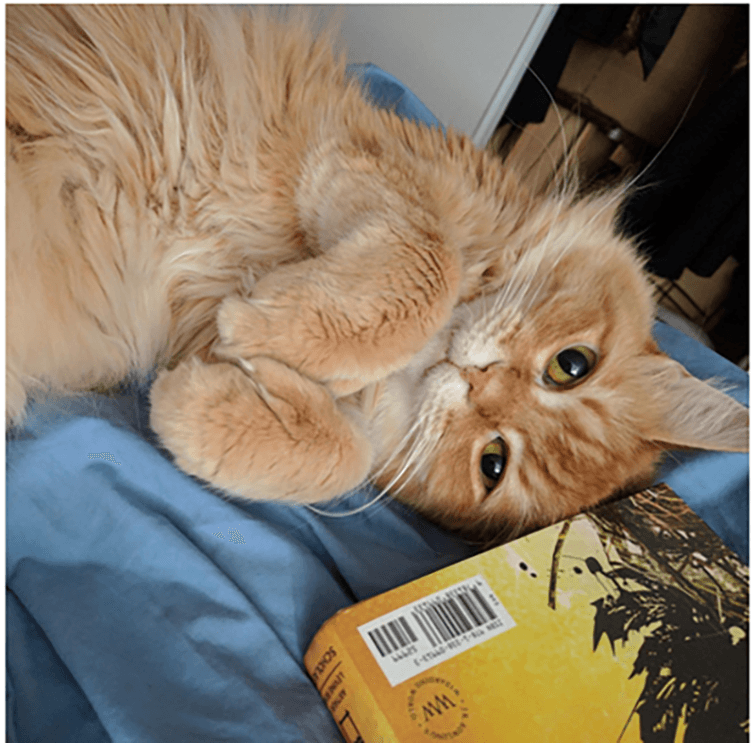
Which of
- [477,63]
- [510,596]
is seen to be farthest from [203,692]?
[477,63]

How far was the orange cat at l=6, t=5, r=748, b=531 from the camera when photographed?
82 centimetres

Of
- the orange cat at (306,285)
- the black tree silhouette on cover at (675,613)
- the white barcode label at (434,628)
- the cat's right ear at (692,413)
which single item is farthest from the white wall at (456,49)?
the white barcode label at (434,628)

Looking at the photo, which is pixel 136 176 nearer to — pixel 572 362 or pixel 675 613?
pixel 572 362

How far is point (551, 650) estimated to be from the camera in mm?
712

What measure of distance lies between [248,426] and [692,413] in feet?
2.93

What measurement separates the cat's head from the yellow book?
219mm

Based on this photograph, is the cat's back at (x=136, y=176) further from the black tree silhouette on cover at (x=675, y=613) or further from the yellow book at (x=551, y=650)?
the black tree silhouette on cover at (x=675, y=613)

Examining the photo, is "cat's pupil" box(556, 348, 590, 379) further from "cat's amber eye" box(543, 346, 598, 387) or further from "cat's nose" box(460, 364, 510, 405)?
"cat's nose" box(460, 364, 510, 405)

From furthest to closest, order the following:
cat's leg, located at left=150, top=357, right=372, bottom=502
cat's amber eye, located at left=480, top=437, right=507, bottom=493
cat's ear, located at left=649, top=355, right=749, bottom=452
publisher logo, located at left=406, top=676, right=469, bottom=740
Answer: cat's amber eye, located at left=480, top=437, right=507, bottom=493 < cat's ear, located at left=649, top=355, right=749, bottom=452 < cat's leg, located at left=150, top=357, right=372, bottom=502 < publisher logo, located at left=406, top=676, right=469, bottom=740

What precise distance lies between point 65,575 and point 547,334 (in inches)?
35.5

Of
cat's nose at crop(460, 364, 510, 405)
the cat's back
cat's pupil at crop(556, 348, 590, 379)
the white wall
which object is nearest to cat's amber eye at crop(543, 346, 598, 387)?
cat's pupil at crop(556, 348, 590, 379)

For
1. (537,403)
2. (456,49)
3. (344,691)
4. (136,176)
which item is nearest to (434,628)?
(344,691)

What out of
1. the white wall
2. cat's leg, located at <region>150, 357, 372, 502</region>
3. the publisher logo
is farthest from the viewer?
the white wall

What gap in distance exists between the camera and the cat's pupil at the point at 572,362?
3.41 ft
